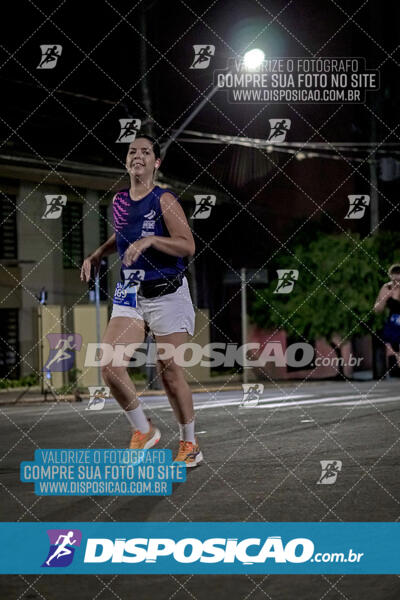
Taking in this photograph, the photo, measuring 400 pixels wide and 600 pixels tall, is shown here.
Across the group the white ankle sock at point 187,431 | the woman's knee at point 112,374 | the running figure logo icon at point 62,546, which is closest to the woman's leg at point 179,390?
the white ankle sock at point 187,431

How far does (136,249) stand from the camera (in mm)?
6488

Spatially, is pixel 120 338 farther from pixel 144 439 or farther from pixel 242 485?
pixel 242 485

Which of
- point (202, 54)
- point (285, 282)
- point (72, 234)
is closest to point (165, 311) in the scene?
point (202, 54)

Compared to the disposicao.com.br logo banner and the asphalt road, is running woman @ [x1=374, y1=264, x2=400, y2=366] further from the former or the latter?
the disposicao.com.br logo banner

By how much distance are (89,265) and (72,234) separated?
76.7 feet

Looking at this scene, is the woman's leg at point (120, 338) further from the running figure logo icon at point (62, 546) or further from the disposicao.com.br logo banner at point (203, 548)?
the running figure logo icon at point (62, 546)

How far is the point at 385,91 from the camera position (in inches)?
1810

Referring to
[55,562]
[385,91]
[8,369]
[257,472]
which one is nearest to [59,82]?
[8,369]

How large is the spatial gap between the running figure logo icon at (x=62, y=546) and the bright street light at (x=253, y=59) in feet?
29.9

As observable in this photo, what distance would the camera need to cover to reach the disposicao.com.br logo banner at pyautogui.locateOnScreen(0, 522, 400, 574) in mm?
5367

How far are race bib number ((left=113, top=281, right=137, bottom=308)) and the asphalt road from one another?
121cm

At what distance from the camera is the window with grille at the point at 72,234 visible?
98.8 ft

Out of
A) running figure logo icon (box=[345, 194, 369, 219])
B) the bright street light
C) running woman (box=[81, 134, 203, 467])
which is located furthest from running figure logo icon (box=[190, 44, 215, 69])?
running woman (box=[81, 134, 203, 467])

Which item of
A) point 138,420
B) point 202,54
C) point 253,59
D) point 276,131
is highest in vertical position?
point 253,59
